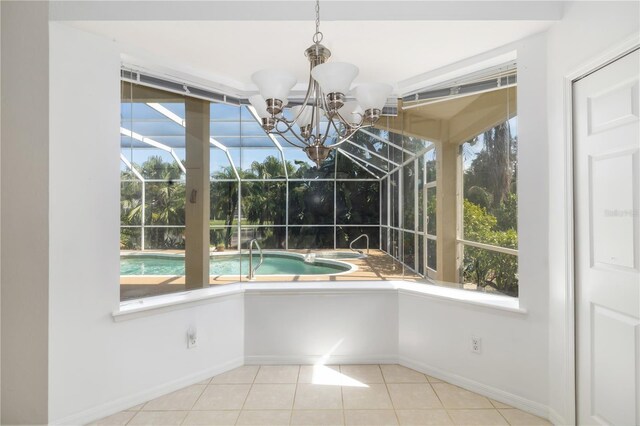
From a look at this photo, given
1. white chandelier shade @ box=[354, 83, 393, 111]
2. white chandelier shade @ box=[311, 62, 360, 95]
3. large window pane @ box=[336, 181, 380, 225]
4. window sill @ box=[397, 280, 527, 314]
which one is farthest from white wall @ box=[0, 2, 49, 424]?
large window pane @ box=[336, 181, 380, 225]

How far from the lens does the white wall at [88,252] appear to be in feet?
6.66

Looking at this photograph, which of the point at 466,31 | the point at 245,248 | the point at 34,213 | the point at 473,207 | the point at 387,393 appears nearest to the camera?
the point at 34,213

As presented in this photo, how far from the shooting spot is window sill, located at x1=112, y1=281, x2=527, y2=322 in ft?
7.68

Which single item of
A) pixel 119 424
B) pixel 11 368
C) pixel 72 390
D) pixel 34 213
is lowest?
pixel 119 424

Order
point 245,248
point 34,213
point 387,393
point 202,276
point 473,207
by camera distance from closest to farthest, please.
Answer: point 34,213
point 387,393
point 473,207
point 202,276
point 245,248

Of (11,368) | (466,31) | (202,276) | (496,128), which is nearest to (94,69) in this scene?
(202,276)

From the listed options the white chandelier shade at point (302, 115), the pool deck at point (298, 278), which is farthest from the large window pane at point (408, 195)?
the white chandelier shade at point (302, 115)

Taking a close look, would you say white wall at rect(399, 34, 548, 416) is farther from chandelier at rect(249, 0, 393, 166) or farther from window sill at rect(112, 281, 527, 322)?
chandelier at rect(249, 0, 393, 166)

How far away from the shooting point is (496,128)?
254 centimetres

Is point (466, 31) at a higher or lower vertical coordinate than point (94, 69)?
higher

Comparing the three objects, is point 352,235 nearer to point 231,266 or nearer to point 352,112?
point 231,266

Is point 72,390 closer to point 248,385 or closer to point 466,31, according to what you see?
point 248,385

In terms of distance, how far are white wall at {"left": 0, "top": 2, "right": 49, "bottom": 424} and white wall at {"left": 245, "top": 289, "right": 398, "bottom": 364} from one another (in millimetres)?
1392

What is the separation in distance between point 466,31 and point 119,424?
329cm
